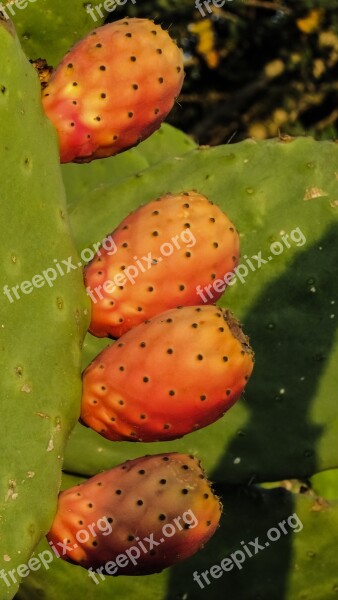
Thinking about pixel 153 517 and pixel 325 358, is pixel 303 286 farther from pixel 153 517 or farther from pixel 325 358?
pixel 153 517

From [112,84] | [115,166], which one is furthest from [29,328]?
[115,166]

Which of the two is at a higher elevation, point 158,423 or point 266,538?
point 158,423

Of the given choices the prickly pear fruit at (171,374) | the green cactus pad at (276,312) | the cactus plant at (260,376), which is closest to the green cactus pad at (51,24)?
the cactus plant at (260,376)

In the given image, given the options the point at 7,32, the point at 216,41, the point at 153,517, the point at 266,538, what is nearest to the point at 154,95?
the point at 7,32

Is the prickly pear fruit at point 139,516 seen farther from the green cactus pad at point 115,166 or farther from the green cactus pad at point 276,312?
the green cactus pad at point 115,166

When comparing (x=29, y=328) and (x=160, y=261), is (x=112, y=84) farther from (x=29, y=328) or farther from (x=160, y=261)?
(x=29, y=328)

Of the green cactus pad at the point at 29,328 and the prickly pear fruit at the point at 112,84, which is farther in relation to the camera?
the prickly pear fruit at the point at 112,84

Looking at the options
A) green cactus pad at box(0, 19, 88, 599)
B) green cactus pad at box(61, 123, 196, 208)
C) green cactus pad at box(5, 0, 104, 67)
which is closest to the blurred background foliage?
green cactus pad at box(61, 123, 196, 208)
